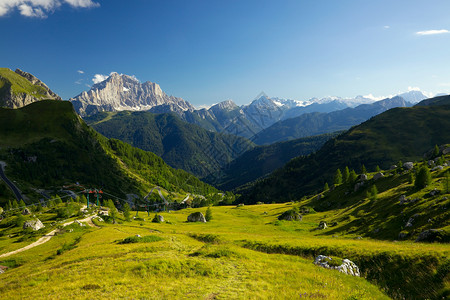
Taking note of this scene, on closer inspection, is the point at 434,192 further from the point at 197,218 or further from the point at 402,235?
the point at 197,218

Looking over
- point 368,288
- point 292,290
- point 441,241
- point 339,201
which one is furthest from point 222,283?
point 339,201

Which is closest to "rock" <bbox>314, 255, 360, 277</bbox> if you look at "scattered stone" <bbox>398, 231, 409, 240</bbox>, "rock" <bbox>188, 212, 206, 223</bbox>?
"scattered stone" <bbox>398, 231, 409, 240</bbox>

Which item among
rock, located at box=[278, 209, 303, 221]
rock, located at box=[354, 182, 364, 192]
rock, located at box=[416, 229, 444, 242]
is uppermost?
rock, located at box=[416, 229, 444, 242]

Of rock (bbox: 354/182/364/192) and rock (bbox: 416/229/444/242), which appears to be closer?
rock (bbox: 416/229/444/242)

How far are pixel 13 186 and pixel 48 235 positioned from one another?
191 m

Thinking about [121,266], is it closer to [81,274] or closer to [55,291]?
[81,274]

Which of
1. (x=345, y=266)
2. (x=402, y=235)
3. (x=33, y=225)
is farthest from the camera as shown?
(x=33, y=225)

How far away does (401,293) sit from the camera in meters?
16.8

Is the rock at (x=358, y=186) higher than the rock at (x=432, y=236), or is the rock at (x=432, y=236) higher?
the rock at (x=432, y=236)

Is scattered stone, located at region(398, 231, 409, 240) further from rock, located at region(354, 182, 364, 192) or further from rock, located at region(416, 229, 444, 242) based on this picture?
rock, located at region(354, 182, 364, 192)

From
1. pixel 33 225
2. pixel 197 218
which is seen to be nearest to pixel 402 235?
pixel 197 218

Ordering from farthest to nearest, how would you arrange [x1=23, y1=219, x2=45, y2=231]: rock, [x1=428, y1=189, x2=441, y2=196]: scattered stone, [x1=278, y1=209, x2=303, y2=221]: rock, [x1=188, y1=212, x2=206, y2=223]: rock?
[x1=188, y1=212, x2=206, y2=223]: rock < [x1=278, y1=209, x2=303, y2=221]: rock < [x1=23, y1=219, x2=45, y2=231]: rock < [x1=428, y1=189, x2=441, y2=196]: scattered stone

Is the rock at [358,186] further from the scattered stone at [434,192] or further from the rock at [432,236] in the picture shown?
the rock at [432,236]

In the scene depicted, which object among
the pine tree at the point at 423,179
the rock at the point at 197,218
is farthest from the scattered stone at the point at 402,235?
the rock at the point at 197,218
